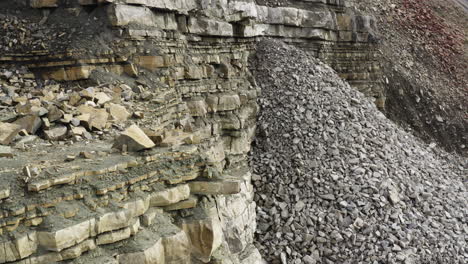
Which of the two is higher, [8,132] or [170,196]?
[8,132]

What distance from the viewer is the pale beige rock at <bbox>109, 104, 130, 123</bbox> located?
6.16m

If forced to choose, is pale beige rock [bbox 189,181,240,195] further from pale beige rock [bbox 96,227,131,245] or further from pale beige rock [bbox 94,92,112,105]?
pale beige rock [bbox 94,92,112,105]

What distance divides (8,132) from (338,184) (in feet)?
26.6

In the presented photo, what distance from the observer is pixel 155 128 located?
6.27 m

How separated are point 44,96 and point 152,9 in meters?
3.55

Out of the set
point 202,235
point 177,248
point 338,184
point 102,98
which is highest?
point 102,98

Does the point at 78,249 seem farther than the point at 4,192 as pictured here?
Yes

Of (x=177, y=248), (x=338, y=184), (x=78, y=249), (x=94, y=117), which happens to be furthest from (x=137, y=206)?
(x=338, y=184)

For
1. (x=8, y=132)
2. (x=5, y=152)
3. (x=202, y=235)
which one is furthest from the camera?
(x=202, y=235)

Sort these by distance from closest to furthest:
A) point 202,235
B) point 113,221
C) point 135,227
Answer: point 113,221, point 135,227, point 202,235

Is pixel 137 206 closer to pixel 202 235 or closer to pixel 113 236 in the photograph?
pixel 113 236

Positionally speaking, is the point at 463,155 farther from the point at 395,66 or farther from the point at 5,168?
the point at 5,168

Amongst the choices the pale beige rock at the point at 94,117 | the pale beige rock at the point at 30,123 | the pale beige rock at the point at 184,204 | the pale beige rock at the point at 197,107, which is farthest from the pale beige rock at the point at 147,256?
the pale beige rock at the point at 197,107

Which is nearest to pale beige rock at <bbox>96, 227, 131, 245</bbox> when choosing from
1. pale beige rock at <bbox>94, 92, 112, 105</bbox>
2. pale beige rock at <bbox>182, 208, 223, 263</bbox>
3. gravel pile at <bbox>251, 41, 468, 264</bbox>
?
pale beige rock at <bbox>182, 208, 223, 263</bbox>
